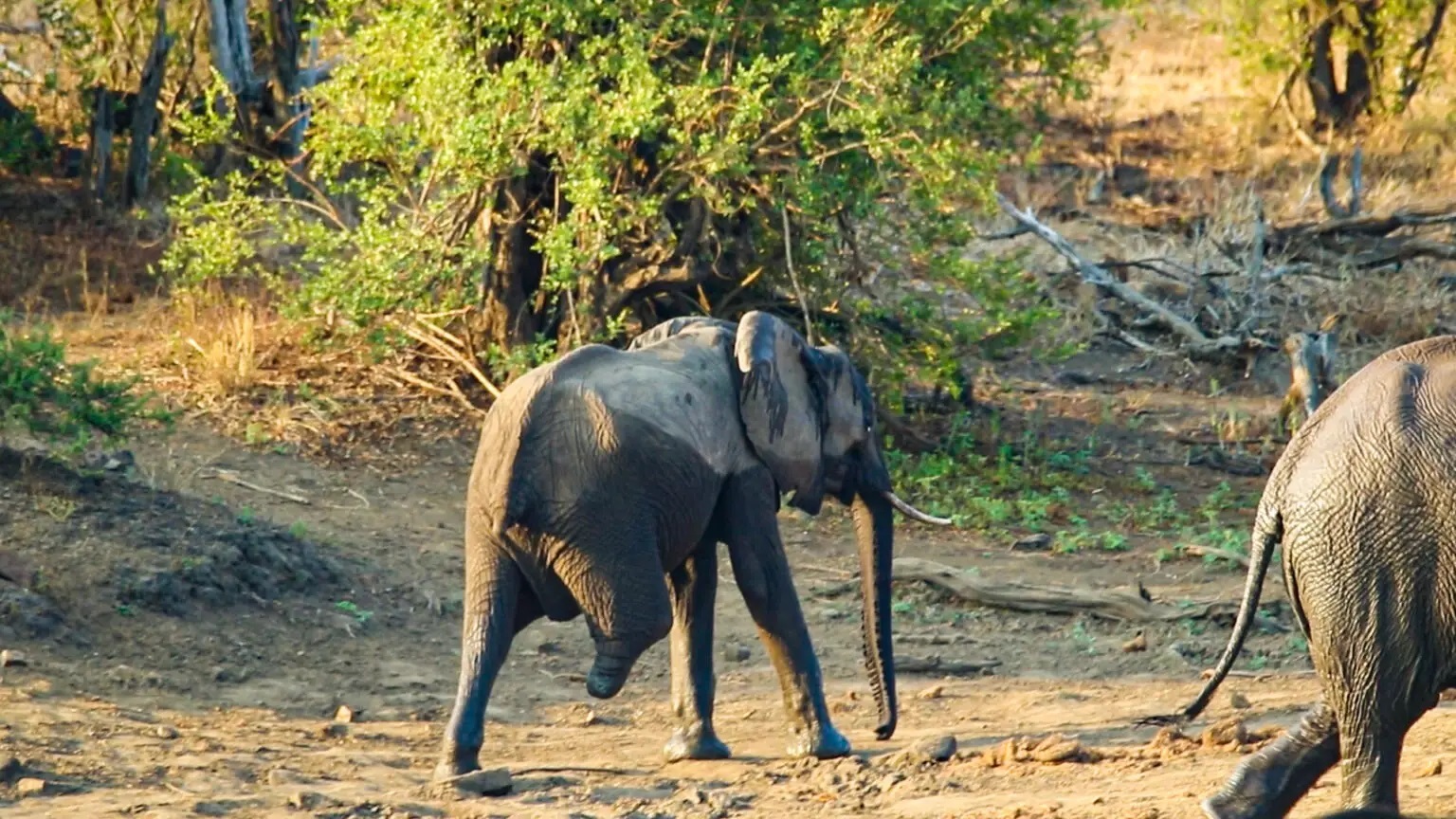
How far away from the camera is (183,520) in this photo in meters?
10.0

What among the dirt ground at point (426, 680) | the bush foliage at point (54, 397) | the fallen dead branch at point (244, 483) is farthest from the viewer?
the fallen dead branch at point (244, 483)

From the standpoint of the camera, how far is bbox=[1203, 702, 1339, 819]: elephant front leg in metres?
6.13

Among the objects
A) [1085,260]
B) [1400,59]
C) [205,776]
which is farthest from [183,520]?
[1400,59]

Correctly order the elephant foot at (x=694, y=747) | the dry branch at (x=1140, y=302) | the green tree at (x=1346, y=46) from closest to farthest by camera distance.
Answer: the elephant foot at (x=694, y=747), the dry branch at (x=1140, y=302), the green tree at (x=1346, y=46)

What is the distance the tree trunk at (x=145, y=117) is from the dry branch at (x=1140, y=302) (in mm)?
6260

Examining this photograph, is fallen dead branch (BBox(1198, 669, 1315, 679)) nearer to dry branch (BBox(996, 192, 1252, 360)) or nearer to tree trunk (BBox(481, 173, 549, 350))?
tree trunk (BBox(481, 173, 549, 350))

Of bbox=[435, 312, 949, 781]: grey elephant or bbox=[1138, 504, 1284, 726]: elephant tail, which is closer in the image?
bbox=[1138, 504, 1284, 726]: elephant tail

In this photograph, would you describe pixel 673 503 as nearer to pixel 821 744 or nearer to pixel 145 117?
pixel 821 744

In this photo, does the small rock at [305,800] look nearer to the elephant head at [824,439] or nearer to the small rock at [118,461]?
the elephant head at [824,439]

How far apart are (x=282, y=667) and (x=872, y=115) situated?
426cm

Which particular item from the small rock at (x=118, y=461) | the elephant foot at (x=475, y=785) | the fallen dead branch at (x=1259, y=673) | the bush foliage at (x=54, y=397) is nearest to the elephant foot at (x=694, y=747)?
the elephant foot at (x=475, y=785)

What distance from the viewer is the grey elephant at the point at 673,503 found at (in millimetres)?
7383

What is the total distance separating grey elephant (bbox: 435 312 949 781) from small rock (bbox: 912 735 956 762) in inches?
15.1

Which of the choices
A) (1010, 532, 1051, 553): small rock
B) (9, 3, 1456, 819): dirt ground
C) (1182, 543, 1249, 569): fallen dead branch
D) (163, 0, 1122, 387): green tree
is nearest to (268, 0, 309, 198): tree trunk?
(9, 3, 1456, 819): dirt ground
